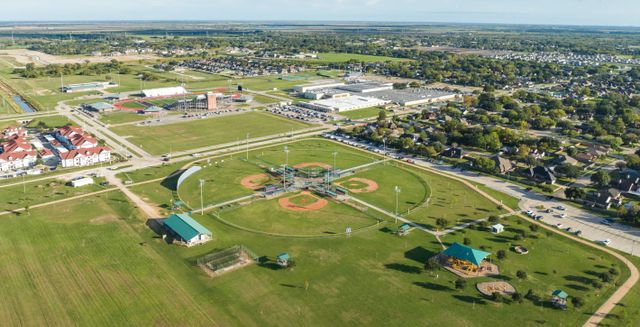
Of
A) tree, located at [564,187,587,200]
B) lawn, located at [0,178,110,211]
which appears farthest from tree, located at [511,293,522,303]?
lawn, located at [0,178,110,211]

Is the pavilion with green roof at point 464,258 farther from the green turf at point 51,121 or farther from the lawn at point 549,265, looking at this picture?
the green turf at point 51,121

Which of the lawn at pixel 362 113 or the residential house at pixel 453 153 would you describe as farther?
the lawn at pixel 362 113

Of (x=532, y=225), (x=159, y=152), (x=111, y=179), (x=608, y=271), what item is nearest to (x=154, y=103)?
(x=159, y=152)

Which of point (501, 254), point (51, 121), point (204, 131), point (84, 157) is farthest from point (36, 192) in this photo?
point (501, 254)

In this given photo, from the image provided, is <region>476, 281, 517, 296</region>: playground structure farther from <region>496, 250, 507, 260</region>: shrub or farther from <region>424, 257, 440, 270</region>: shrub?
<region>424, 257, 440, 270</region>: shrub

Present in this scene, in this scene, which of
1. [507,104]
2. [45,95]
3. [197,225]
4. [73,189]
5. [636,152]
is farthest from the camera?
[45,95]

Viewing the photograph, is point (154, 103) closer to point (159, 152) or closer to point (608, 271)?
point (159, 152)

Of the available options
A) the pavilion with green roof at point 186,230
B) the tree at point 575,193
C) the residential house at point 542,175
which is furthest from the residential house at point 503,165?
the pavilion with green roof at point 186,230
